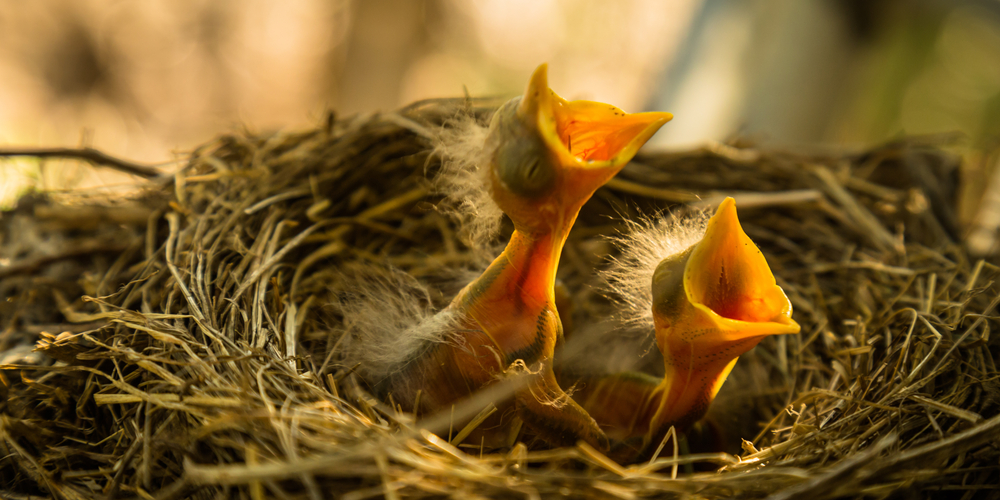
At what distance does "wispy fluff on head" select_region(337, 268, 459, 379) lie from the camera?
528mm

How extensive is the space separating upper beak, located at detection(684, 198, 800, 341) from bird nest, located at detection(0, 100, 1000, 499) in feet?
0.35

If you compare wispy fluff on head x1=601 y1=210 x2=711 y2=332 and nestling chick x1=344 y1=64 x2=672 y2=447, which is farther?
wispy fluff on head x1=601 y1=210 x2=711 y2=332

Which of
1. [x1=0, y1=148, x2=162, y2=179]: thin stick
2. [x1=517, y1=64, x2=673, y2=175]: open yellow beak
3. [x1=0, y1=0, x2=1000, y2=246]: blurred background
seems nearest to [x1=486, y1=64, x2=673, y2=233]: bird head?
[x1=517, y1=64, x2=673, y2=175]: open yellow beak

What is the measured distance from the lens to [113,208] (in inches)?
29.7

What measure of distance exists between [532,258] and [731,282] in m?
0.18

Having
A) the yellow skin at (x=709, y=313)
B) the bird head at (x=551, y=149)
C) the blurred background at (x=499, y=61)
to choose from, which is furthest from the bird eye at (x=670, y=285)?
the blurred background at (x=499, y=61)

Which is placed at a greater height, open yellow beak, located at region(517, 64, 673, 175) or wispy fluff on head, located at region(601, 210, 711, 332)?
open yellow beak, located at region(517, 64, 673, 175)

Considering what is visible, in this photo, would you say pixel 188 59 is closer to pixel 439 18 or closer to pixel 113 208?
pixel 439 18

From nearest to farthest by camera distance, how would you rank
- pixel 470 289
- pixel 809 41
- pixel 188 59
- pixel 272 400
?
pixel 272 400
pixel 470 289
pixel 809 41
pixel 188 59

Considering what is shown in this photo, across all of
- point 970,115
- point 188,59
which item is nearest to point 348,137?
point 188,59

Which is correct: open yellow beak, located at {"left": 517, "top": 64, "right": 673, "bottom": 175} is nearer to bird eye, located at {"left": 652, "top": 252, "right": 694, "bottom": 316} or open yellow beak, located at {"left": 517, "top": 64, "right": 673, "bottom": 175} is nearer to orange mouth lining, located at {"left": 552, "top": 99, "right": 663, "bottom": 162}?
orange mouth lining, located at {"left": 552, "top": 99, "right": 663, "bottom": 162}

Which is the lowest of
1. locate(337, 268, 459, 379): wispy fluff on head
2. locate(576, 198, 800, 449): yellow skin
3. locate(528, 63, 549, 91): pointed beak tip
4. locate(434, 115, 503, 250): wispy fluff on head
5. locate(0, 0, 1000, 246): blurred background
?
locate(337, 268, 459, 379): wispy fluff on head

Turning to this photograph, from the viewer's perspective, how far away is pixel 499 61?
7.23 feet

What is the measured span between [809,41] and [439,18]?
1.21m
